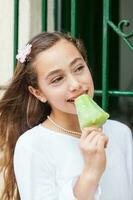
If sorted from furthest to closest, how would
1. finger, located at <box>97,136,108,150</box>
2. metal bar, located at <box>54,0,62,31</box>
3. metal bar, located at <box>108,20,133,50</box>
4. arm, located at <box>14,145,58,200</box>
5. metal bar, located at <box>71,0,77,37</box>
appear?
metal bar, located at <box>54,0,62,31</box>, metal bar, located at <box>71,0,77,37</box>, metal bar, located at <box>108,20,133,50</box>, arm, located at <box>14,145,58,200</box>, finger, located at <box>97,136,108,150</box>

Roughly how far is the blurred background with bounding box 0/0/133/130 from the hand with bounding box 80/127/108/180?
51.3 inches

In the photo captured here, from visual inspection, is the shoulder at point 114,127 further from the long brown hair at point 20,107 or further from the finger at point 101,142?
the finger at point 101,142

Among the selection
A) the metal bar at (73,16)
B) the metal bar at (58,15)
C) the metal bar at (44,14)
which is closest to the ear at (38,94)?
the metal bar at (73,16)

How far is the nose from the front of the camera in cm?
238

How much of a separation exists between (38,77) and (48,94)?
114 mm

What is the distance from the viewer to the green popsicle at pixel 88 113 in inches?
90.2

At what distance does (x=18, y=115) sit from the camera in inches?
114

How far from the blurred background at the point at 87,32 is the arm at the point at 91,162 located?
1.30m

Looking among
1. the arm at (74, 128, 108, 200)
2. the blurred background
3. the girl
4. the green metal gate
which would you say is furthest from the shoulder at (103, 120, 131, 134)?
the blurred background

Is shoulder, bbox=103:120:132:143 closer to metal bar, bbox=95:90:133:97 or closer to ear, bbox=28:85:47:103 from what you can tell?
ear, bbox=28:85:47:103

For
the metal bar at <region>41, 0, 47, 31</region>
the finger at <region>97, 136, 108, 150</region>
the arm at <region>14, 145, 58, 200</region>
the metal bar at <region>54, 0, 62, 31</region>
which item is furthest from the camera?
the metal bar at <region>54, 0, 62, 31</region>

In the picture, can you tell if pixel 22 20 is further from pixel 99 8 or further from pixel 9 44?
pixel 99 8

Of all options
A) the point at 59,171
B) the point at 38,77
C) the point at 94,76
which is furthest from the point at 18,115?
the point at 94,76

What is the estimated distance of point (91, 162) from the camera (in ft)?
7.36
